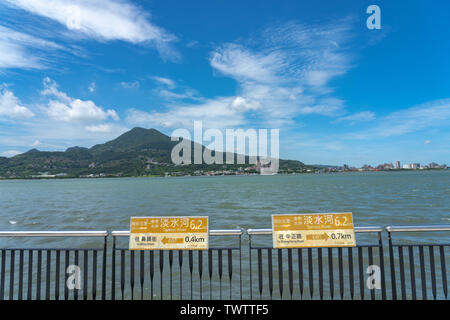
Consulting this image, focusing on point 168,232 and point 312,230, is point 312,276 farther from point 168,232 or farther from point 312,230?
point 168,232

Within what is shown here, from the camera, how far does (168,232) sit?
402cm

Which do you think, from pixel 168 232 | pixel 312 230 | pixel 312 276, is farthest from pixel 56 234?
pixel 312 276

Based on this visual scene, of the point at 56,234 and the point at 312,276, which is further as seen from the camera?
the point at 312,276

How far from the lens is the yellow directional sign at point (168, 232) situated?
13.0ft

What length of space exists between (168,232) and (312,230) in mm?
2179

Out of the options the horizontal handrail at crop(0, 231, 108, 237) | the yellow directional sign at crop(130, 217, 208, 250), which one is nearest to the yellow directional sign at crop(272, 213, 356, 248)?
the yellow directional sign at crop(130, 217, 208, 250)

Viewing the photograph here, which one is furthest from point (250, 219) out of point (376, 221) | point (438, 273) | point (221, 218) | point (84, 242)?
point (438, 273)

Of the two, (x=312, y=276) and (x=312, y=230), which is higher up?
(x=312, y=230)

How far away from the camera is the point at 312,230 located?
13.0 feet

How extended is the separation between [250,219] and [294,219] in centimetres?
1910

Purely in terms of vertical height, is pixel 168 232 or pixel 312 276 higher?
pixel 168 232

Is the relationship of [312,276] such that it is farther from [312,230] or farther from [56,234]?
[56,234]

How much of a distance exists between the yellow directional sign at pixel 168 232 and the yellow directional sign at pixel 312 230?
3.71 feet
